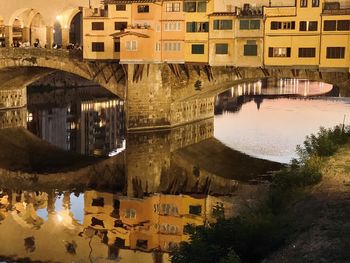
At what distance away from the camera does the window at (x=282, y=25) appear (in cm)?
3400

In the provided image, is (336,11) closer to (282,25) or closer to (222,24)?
(282,25)

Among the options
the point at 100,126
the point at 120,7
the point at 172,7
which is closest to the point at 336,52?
the point at 172,7

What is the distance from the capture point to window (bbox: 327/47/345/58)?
3278cm

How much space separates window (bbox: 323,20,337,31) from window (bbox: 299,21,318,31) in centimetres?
54

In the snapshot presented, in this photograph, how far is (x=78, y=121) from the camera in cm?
4584

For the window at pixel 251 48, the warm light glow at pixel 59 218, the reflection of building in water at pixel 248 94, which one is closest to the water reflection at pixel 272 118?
the reflection of building in water at pixel 248 94

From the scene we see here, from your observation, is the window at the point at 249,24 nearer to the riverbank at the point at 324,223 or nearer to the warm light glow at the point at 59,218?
the riverbank at the point at 324,223

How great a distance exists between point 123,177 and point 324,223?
1385 cm

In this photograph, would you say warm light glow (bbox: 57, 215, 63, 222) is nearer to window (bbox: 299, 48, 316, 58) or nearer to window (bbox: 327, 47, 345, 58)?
window (bbox: 299, 48, 316, 58)

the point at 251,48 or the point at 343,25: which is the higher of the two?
the point at 343,25

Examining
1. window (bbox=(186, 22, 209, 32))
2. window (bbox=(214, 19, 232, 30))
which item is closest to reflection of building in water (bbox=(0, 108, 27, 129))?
window (bbox=(186, 22, 209, 32))

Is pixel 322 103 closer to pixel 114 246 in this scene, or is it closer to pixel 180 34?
pixel 180 34

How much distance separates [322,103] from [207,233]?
4980 centimetres

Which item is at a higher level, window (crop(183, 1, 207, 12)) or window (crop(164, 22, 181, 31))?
window (crop(183, 1, 207, 12))
